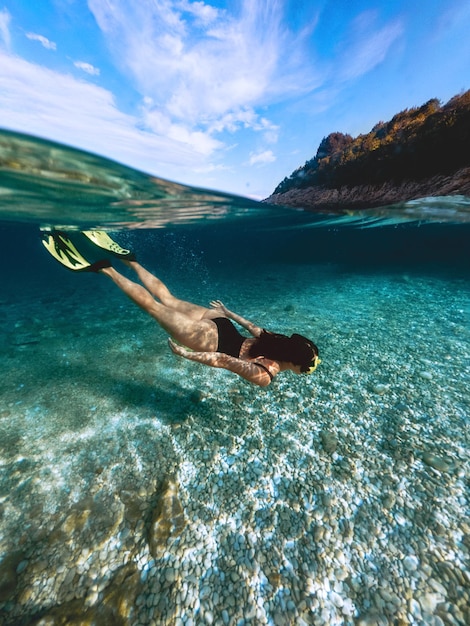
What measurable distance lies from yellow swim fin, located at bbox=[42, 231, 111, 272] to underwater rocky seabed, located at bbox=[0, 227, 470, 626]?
9.59ft

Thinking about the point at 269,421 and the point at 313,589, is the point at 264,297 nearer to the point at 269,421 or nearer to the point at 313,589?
the point at 269,421

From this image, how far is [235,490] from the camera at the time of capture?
367 centimetres

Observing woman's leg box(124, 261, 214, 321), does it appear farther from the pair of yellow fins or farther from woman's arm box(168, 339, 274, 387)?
woman's arm box(168, 339, 274, 387)

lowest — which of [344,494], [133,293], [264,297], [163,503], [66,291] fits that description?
[66,291]

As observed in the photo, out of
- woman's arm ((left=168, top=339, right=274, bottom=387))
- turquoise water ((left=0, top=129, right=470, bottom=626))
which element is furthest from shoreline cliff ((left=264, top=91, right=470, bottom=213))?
woman's arm ((left=168, top=339, right=274, bottom=387))

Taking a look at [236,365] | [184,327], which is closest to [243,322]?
[184,327]

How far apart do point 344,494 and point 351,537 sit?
1.72ft

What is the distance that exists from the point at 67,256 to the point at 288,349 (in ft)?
19.4

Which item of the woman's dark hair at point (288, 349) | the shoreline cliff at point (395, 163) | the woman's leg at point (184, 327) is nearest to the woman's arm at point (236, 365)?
the woman's dark hair at point (288, 349)

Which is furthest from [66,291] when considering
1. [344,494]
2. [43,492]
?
[344,494]

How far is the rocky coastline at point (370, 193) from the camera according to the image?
9.24 m

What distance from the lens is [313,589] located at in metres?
2.65

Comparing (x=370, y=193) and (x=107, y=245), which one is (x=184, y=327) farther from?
(x=370, y=193)

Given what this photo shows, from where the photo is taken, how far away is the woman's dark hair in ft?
12.6
